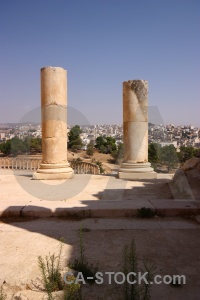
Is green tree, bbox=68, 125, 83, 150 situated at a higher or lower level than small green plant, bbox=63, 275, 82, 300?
higher

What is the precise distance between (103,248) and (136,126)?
805cm

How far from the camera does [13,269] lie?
138 inches

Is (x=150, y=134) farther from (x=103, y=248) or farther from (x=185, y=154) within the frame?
(x=103, y=248)

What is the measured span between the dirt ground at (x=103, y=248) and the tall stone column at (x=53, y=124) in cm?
568

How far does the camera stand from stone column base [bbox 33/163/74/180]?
11172 millimetres

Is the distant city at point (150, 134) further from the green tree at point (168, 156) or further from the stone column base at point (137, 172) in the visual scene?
the stone column base at point (137, 172)

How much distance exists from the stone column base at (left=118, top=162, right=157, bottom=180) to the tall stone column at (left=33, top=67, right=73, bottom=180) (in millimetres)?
2381

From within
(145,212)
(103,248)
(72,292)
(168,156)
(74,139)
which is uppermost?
(74,139)

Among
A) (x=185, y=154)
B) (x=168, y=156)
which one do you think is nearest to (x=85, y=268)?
(x=168, y=156)

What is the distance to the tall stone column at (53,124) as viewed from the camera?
37.1 feet

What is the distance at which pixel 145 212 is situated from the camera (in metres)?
5.85

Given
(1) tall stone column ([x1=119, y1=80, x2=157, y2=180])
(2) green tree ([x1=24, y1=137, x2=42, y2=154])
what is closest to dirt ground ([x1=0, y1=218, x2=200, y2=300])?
(1) tall stone column ([x1=119, y1=80, x2=157, y2=180])

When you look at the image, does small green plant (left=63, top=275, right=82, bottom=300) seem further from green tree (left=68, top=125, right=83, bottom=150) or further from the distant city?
green tree (left=68, top=125, right=83, bottom=150)

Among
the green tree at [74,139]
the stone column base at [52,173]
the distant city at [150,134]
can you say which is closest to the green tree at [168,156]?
the distant city at [150,134]
